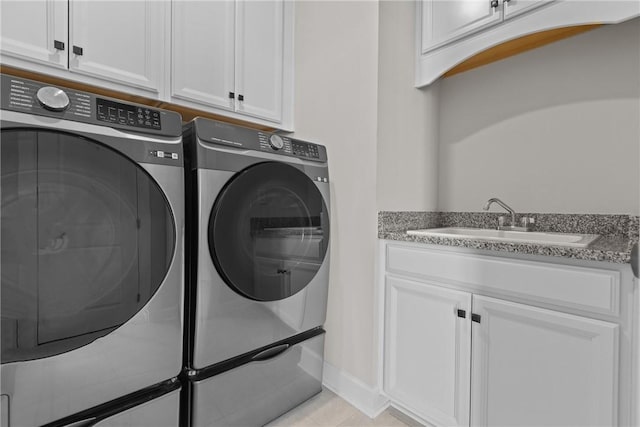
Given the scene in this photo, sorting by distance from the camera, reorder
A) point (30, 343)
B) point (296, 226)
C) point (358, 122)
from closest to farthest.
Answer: point (30, 343) → point (296, 226) → point (358, 122)

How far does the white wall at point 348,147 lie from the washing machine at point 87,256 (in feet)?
2.67

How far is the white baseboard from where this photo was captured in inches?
61.1

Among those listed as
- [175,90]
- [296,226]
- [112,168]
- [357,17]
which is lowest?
[296,226]

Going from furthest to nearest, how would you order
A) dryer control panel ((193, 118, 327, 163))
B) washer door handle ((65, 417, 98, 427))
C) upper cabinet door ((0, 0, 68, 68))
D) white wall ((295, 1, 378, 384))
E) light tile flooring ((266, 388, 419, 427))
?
white wall ((295, 1, 378, 384))
light tile flooring ((266, 388, 419, 427))
dryer control panel ((193, 118, 327, 163))
upper cabinet door ((0, 0, 68, 68))
washer door handle ((65, 417, 98, 427))

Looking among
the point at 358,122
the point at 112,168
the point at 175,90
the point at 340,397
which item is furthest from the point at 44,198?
the point at 340,397

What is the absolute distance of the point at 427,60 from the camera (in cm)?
173

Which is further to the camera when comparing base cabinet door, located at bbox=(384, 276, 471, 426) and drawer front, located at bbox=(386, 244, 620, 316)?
base cabinet door, located at bbox=(384, 276, 471, 426)

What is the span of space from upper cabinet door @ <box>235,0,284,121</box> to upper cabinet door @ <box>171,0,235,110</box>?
0.17 ft

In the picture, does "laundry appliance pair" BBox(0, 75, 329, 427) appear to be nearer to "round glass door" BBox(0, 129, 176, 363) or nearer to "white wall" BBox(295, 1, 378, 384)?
"round glass door" BBox(0, 129, 176, 363)

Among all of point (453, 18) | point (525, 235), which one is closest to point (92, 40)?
point (453, 18)

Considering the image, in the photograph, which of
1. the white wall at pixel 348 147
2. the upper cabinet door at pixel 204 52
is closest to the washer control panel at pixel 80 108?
the upper cabinet door at pixel 204 52

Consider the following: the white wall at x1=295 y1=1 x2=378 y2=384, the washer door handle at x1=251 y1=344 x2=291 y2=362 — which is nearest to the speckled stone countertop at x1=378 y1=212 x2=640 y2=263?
the white wall at x1=295 y1=1 x2=378 y2=384

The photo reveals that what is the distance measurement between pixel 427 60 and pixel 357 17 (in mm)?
416

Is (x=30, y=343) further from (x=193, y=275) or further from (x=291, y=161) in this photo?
(x=291, y=161)
